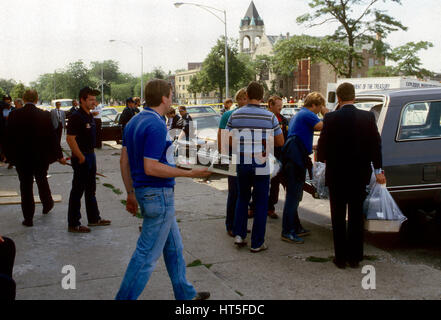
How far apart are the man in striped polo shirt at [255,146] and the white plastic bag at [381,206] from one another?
3.61 ft

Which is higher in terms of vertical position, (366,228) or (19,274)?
(366,228)

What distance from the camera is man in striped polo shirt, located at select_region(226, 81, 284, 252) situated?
5.13m

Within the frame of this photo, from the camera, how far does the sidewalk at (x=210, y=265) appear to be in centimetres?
414

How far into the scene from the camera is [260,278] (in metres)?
4.48

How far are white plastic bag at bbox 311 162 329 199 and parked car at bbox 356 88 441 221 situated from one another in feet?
2.72

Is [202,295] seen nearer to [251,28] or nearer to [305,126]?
[305,126]

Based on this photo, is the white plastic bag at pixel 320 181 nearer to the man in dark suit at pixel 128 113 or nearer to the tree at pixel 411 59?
the man in dark suit at pixel 128 113

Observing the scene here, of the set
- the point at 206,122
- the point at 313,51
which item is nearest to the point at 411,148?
the point at 206,122

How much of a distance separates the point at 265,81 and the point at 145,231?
10367 cm

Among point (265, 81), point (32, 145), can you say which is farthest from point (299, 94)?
point (32, 145)

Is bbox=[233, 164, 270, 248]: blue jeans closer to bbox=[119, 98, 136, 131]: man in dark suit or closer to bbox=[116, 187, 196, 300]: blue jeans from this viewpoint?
bbox=[116, 187, 196, 300]: blue jeans

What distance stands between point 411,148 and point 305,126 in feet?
4.04

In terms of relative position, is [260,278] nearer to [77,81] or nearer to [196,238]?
[196,238]

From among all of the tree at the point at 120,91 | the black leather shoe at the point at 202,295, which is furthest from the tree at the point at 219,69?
the tree at the point at 120,91
